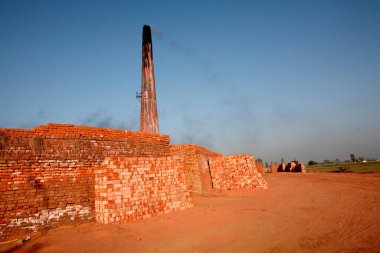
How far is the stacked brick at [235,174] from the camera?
13.4 metres

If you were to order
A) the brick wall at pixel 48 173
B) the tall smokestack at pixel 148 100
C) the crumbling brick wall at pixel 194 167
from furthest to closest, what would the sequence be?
the tall smokestack at pixel 148 100 < the crumbling brick wall at pixel 194 167 < the brick wall at pixel 48 173

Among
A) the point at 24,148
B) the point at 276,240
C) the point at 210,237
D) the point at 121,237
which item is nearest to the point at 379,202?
the point at 276,240

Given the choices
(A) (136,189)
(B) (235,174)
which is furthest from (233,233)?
(B) (235,174)

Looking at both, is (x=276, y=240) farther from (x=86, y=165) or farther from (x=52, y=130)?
(x=52, y=130)

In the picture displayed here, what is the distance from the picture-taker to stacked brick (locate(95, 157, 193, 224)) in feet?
A: 21.2

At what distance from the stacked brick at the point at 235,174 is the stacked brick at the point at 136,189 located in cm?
559

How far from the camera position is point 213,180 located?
13.8 metres

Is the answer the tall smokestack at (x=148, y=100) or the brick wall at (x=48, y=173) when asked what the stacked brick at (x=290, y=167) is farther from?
the brick wall at (x=48, y=173)

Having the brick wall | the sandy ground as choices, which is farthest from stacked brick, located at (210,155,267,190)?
the brick wall

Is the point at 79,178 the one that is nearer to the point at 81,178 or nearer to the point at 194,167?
the point at 81,178

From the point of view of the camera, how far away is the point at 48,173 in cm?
619

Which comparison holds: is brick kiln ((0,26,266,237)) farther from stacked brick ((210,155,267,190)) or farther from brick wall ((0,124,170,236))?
stacked brick ((210,155,267,190))

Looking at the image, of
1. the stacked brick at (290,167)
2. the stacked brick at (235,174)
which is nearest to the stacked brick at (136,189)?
the stacked brick at (235,174)

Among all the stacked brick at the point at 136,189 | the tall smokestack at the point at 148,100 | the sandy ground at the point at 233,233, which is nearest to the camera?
the sandy ground at the point at 233,233
